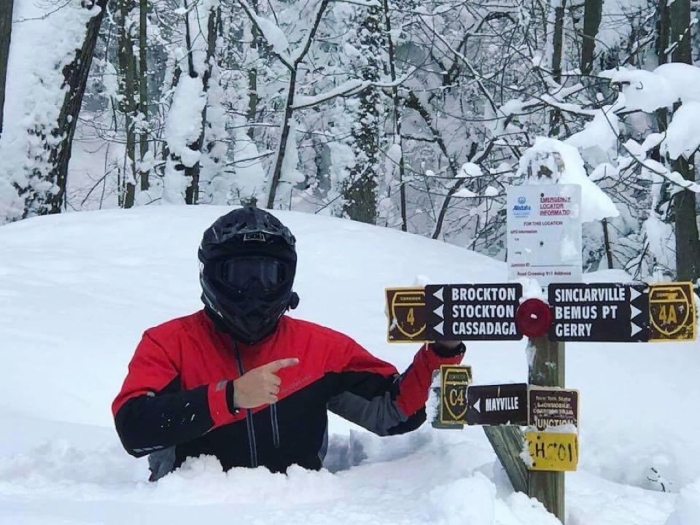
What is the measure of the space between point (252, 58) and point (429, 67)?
13.4 feet

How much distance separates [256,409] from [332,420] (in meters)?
1.48

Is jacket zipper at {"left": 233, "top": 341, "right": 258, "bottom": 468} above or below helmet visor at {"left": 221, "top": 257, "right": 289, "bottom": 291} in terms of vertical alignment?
below

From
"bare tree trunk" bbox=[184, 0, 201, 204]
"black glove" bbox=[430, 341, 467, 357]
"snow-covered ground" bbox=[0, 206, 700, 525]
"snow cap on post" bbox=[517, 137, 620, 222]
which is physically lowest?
"snow-covered ground" bbox=[0, 206, 700, 525]

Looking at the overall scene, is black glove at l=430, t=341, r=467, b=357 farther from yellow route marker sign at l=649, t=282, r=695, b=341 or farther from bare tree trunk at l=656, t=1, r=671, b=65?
bare tree trunk at l=656, t=1, r=671, b=65

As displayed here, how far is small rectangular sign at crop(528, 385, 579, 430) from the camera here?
2.46 meters

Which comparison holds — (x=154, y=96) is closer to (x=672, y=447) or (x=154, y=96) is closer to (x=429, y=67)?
(x=429, y=67)

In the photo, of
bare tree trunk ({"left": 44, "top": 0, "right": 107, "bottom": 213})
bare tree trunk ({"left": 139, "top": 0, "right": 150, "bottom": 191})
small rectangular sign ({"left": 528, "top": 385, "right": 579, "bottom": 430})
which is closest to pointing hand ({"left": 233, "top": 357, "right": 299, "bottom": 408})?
small rectangular sign ({"left": 528, "top": 385, "right": 579, "bottom": 430})

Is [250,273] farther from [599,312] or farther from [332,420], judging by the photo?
[332,420]

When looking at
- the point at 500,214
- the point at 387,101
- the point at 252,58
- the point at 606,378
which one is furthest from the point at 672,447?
the point at 252,58

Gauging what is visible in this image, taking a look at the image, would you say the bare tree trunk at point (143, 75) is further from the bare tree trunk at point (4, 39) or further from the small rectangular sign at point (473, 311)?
the small rectangular sign at point (473, 311)

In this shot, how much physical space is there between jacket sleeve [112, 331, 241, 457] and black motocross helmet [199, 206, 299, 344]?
0.73ft

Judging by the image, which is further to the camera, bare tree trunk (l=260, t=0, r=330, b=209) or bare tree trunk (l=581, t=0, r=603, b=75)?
bare tree trunk (l=260, t=0, r=330, b=209)

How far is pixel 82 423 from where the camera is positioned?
3.79 metres

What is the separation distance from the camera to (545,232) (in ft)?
8.36
